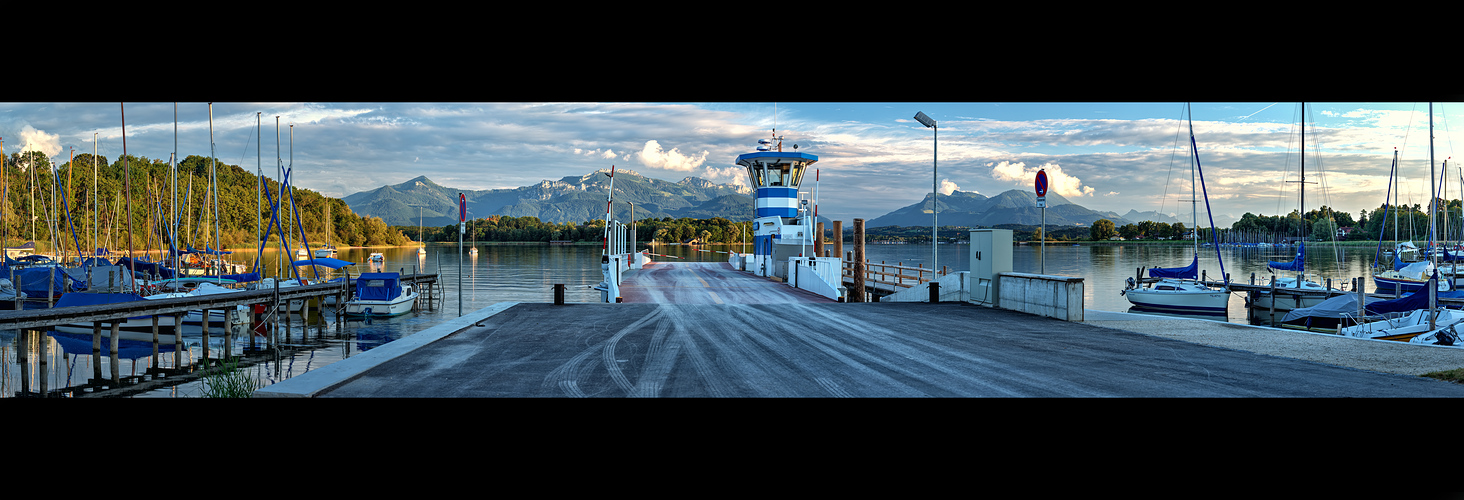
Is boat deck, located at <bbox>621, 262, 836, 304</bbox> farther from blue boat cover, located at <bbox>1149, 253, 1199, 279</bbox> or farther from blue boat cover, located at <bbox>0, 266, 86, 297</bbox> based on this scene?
blue boat cover, located at <bbox>0, 266, 86, 297</bbox>

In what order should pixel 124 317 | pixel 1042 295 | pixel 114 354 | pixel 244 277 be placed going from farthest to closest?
pixel 244 277, pixel 114 354, pixel 124 317, pixel 1042 295

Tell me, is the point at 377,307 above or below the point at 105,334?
above

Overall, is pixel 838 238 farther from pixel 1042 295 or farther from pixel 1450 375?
pixel 1450 375

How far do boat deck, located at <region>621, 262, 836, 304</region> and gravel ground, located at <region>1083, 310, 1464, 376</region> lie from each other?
7.66 meters

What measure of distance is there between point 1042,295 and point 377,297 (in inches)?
959

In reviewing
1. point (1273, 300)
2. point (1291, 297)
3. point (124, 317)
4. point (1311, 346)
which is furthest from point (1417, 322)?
point (124, 317)

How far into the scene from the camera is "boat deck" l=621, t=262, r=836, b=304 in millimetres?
17812

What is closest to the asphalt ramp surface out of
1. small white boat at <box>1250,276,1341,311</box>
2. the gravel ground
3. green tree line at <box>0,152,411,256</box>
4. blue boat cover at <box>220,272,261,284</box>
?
the gravel ground

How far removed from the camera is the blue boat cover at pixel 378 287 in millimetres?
28234

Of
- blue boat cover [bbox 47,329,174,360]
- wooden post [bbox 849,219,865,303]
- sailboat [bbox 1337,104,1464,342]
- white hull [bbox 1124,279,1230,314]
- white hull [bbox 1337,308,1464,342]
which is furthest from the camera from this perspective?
white hull [bbox 1124,279,1230,314]

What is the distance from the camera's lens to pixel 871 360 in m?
8.48
